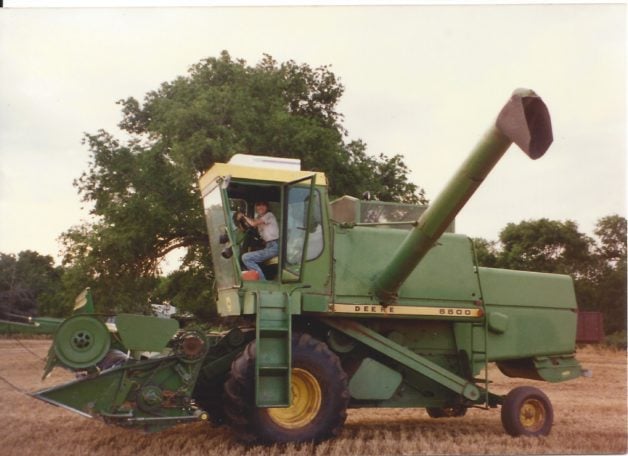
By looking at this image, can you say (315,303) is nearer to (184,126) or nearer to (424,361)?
(424,361)

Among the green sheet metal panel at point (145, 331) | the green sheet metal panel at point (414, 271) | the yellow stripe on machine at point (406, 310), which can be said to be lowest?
the green sheet metal panel at point (145, 331)

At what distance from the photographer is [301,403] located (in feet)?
30.5

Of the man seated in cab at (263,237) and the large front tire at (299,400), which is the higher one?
the man seated in cab at (263,237)

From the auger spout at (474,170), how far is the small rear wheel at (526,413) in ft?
7.10

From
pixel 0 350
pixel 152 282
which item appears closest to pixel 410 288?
pixel 0 350

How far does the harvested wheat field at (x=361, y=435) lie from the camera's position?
8.82 m

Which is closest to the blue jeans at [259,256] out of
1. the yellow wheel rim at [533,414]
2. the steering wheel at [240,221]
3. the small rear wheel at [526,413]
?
the steering wheel at [240,221]

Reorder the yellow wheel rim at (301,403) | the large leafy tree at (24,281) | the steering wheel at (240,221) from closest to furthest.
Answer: the yellow wheel rim at (301,403), the steering wheel at (240,221), the large leafy tree at (24,281)

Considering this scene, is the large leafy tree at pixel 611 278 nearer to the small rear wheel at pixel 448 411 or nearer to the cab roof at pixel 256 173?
the small rear wheel at pixel 448 411

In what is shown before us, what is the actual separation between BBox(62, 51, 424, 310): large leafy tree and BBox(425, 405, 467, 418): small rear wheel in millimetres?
9510

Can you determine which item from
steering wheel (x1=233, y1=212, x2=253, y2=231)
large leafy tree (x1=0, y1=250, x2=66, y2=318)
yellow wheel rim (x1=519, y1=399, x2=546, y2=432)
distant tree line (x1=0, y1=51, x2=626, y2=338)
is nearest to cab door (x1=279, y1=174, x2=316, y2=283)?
steering wheel (x1=233, y1=212, x2=253, y2=231)

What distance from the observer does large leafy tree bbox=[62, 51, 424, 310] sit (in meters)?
22.3

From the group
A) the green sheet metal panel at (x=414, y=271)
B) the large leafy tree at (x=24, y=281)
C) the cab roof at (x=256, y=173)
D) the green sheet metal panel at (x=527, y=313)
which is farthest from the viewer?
the large leafy tree at (x=24, y=281)

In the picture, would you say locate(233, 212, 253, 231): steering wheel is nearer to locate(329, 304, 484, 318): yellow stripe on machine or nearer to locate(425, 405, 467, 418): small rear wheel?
locate(329, 304, 484, 318): yellow stripe on machine
